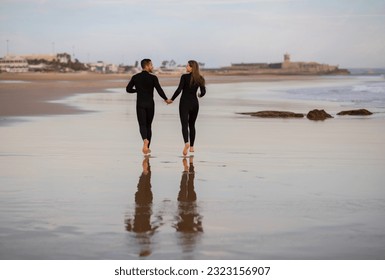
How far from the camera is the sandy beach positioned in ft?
16.7

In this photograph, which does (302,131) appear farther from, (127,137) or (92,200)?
(92,200)

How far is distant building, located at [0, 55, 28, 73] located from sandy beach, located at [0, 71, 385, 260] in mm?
160937

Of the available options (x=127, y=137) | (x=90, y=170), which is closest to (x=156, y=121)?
(x=127, y=137)

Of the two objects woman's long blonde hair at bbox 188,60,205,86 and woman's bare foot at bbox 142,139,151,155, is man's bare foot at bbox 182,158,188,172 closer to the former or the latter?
woman's bare foot at bbox 142,139,151,155

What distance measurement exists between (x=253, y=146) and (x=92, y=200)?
5.19m

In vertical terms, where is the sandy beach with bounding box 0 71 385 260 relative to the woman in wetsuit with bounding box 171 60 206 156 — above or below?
below

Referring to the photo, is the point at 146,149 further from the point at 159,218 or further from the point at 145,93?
the point at 159,218

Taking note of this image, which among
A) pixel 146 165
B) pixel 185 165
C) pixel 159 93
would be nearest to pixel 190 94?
pixel 159 93

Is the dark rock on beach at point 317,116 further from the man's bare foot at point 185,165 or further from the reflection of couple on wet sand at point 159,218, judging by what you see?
the reflection of couple on wet sand at point 159,218

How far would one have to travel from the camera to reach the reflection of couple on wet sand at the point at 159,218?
17.2 ft

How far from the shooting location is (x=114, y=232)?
547cm

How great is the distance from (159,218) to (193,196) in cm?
111

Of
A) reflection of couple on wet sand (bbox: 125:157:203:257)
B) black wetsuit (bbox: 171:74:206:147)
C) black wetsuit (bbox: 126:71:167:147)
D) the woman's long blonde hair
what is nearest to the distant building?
black wetsuit (bbox: 126:71:167:147)

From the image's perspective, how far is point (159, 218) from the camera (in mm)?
6047
